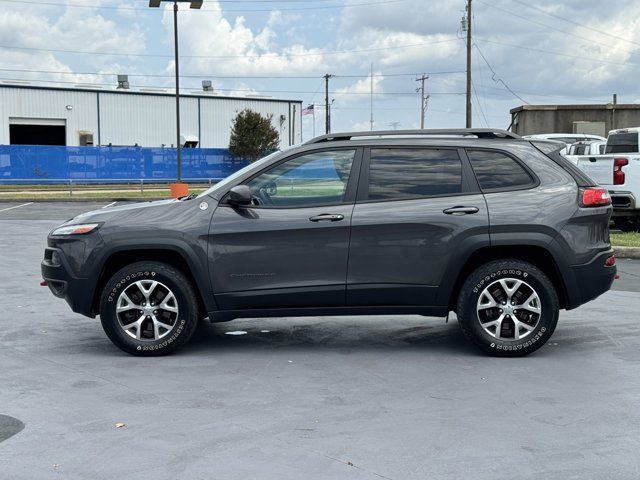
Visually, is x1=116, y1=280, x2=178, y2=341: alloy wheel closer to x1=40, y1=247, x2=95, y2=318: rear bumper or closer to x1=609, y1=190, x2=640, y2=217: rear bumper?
x1=40, y1=247, x2=95, y2=318: rear bumper

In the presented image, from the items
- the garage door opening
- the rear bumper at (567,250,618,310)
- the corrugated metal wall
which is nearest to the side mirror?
the rear bumper at (567,250,618,310)

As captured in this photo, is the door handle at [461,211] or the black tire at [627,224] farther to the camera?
the black tire at [627,224]

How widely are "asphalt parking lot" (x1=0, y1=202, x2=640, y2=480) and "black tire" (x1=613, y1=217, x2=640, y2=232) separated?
29.5 feet

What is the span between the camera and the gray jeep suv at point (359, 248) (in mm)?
6484

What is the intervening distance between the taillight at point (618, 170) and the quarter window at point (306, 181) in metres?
10.2

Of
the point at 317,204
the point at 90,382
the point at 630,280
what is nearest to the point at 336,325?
Result: the point at 317,204

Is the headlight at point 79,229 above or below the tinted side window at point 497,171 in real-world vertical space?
below

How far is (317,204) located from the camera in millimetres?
6590

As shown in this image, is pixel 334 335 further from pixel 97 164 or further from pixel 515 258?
pixel 97 164

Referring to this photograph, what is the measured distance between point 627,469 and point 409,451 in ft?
3.69

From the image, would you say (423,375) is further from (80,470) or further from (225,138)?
(225,138)

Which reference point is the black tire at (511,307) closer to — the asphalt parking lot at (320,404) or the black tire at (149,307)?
the asphalt parking lot at (320,404)

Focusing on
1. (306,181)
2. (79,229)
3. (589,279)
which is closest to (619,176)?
(589,279)

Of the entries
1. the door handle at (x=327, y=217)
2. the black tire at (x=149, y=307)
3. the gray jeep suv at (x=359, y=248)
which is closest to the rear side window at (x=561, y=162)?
the gray jeep suv at (x=359, y=248)
